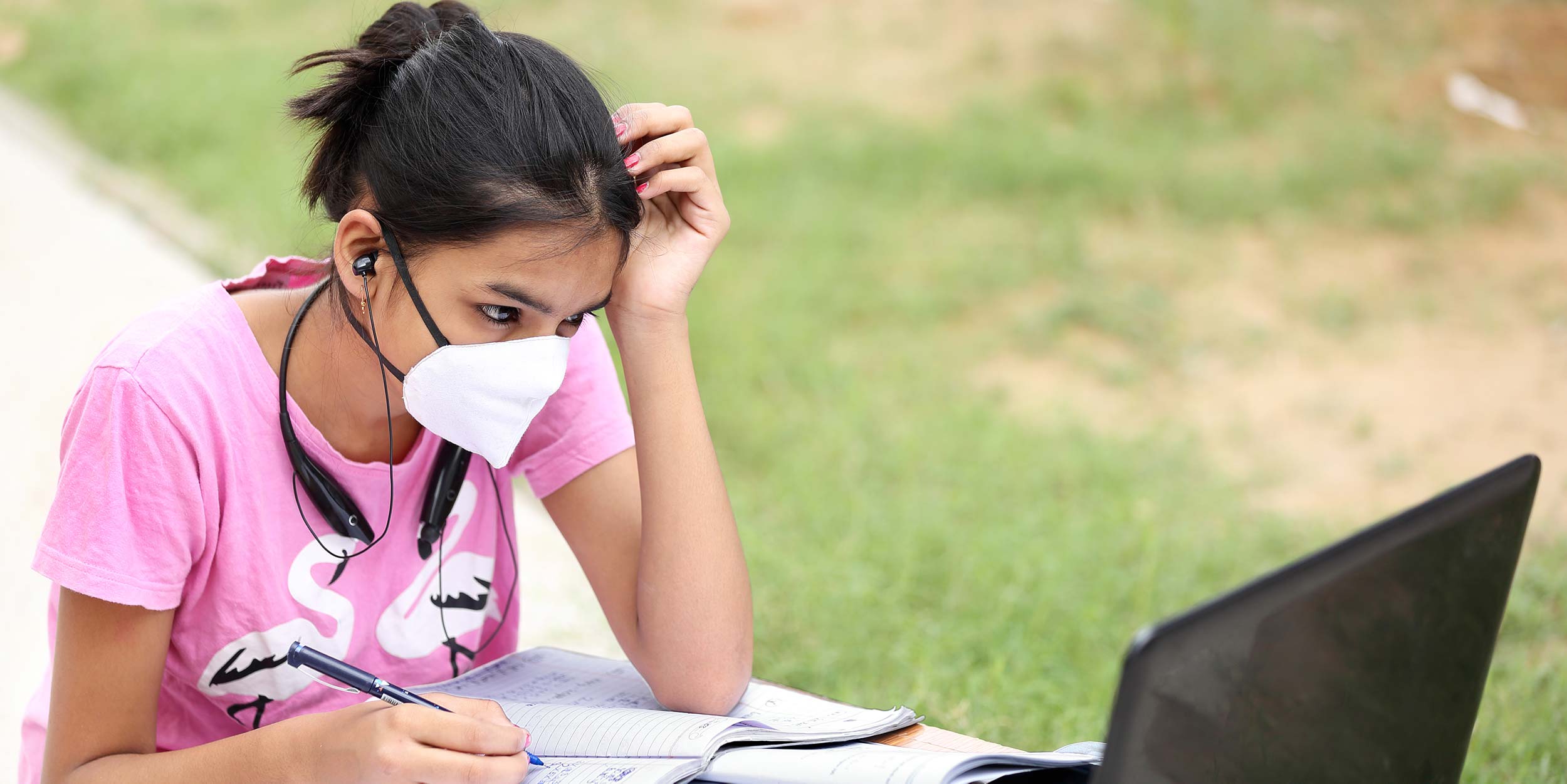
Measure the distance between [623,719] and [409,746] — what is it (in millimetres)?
294

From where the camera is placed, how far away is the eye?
1514 millimetres

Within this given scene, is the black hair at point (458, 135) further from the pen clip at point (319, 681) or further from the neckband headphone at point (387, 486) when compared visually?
the pen clip at point (319, 681)

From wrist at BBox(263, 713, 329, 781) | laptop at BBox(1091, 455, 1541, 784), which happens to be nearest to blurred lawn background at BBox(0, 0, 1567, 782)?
wrist at BBox(263, 713, 329, 781)

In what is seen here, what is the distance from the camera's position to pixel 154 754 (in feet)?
4.58

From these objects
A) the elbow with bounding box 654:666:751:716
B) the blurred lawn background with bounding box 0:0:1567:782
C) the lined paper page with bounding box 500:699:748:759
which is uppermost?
the lined paper page with bounding box 500:699:748:759

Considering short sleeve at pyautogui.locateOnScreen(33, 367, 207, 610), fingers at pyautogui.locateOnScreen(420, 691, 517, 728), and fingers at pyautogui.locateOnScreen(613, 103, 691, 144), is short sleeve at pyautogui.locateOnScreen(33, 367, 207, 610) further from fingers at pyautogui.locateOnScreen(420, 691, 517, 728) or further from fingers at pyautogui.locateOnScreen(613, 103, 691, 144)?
fingers at pyautogui.locateOnScreen(613, 103, 691, 144)

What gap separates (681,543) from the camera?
1647 mm

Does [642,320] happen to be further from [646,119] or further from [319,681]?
[319,681]

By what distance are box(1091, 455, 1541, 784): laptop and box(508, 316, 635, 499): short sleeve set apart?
97 cm

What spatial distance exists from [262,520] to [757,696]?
2.16ft

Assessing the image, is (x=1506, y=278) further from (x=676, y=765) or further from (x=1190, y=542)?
(x=676, y=765)

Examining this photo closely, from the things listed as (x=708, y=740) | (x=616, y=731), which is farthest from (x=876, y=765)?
(x=616, y=731)

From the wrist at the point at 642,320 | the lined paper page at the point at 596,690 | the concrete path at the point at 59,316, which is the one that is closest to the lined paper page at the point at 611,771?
the lined paper page at the point at 596,690

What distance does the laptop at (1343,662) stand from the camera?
3.05 ft
